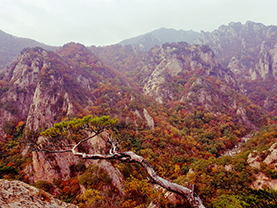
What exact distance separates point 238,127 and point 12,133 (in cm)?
5342

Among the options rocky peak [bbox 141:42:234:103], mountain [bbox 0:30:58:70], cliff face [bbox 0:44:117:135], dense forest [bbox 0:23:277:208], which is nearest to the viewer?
dense forest [bbox 0:23:277:208]

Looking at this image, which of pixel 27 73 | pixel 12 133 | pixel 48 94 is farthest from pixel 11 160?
pixel 27 73

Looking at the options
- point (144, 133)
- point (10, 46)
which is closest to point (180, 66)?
point (144, 133)

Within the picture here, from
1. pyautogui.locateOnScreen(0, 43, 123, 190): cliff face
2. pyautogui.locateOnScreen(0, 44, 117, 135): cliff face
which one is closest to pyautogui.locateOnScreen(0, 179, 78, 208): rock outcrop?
pyautogui.locateOnScreen(0, 43, 123, 190): cliff face

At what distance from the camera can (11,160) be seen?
60.3ft

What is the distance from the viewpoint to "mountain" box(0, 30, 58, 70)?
247ft

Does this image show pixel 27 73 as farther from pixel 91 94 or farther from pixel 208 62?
pixel 208 62

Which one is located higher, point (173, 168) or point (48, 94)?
point (48, 94)

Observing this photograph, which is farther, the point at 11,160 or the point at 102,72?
the point at 102,72

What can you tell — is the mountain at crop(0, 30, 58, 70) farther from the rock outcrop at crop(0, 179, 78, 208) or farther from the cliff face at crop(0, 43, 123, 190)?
the rock outcrop at crop(0, 179, 78, 208)

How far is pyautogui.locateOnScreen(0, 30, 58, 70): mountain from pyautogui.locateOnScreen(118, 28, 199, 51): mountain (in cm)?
10632

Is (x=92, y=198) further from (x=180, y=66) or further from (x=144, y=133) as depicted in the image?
(x=180, y=66)

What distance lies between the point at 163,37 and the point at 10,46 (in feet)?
529

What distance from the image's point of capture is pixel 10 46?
287ft
